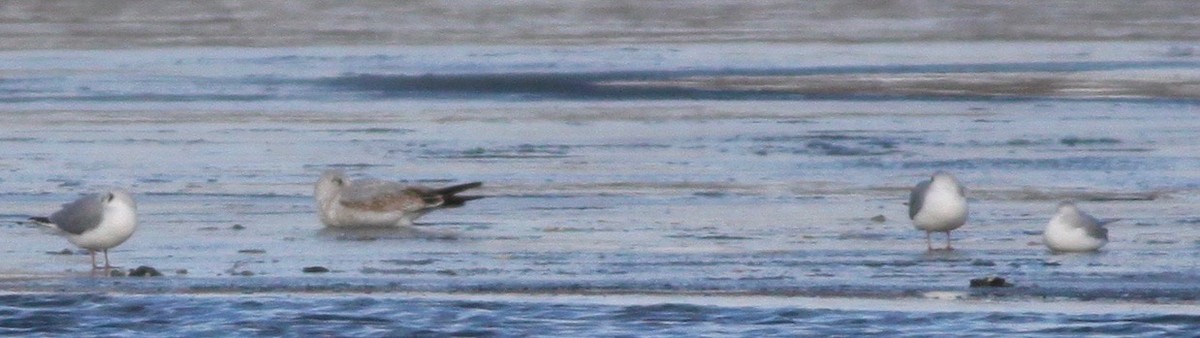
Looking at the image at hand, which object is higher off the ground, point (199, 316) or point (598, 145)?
point (598, 145)

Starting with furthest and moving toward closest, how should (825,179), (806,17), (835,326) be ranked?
(806,17)
(825,179)
(835,326)

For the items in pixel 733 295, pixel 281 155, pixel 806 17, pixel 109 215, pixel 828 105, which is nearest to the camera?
pixel 733 295

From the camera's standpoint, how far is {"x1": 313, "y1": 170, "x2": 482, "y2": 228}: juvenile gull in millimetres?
12109

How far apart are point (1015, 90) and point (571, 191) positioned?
7.43 metres

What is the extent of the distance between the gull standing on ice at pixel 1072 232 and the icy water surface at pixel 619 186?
0.08 metres

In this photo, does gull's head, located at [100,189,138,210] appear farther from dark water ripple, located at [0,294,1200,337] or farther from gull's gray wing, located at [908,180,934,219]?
gull's gray wing, located at [908,180,934,219]

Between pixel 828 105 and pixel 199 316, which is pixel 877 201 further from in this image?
pixel 828 105

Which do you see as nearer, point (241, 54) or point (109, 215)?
point (109, 215)

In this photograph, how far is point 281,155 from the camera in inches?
615

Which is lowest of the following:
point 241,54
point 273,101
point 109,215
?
point 109,215

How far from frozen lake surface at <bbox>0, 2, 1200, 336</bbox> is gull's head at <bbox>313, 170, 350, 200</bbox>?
19cm

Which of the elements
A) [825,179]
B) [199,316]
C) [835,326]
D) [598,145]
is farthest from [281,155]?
[835,326]

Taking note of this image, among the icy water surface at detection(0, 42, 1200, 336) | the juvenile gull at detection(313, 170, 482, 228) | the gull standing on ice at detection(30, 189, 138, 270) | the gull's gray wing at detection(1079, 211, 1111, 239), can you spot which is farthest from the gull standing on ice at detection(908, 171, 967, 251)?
the gull standing on ice at detection(30, 189, 138, 270)

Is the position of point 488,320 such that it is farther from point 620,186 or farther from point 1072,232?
point 620,186
